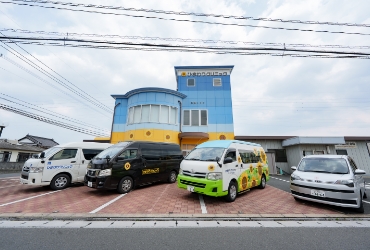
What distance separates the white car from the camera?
459cm

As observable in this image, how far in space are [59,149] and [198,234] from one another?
8206 millimetres

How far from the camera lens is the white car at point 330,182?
4.59 m

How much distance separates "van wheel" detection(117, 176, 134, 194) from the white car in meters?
6.80

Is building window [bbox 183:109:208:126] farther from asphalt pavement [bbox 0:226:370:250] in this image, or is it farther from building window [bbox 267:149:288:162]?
asphalt pavement [bbox 0:226:370:250]

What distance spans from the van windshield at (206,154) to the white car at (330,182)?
293cm

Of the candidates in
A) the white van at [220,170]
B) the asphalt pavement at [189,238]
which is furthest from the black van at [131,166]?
the asphalt pavement at [189,238]

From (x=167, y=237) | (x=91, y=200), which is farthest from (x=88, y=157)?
(x=167, y=237)

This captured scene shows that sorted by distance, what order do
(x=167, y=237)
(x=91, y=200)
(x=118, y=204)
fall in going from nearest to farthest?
(x=167, y=237) < (x=118, y=204) < (x=91, y=200)

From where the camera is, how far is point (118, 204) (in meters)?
5.26

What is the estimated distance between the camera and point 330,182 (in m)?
4.82

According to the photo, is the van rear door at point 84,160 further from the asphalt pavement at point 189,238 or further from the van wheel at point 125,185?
the asphalt pavement at point 189,238

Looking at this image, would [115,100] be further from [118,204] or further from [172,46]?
[118,204]

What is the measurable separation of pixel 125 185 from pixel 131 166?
853 mm

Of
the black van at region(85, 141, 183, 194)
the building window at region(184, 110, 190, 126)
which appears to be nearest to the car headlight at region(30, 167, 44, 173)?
the black van at region(85, 141, 183, 194)
